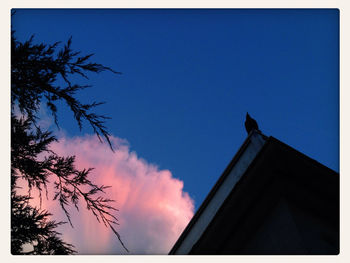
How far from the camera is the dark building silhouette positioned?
8.87 ft

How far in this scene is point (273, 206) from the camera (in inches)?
112

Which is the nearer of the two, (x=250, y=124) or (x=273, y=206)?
(x=273, y=206)

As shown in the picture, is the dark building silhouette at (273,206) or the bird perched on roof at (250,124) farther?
the bird perched on roof at (250,124)

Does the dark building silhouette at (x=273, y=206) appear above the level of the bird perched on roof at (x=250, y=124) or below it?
below

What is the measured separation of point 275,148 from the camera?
276cm

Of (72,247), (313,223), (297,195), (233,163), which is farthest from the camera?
(233,163)

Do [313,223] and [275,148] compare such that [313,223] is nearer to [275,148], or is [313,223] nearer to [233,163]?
[275,148]

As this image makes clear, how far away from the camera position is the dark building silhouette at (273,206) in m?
2.71

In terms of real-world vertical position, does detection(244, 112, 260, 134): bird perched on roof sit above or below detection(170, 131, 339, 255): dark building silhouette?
above

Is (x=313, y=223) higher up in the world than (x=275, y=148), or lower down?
lower down

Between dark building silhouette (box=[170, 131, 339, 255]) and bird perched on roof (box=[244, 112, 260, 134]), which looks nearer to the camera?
dark building silhouette (box=[170, 131, 339, 255])

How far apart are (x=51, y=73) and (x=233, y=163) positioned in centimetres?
282

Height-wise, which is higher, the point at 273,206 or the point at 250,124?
the point at 250,124
